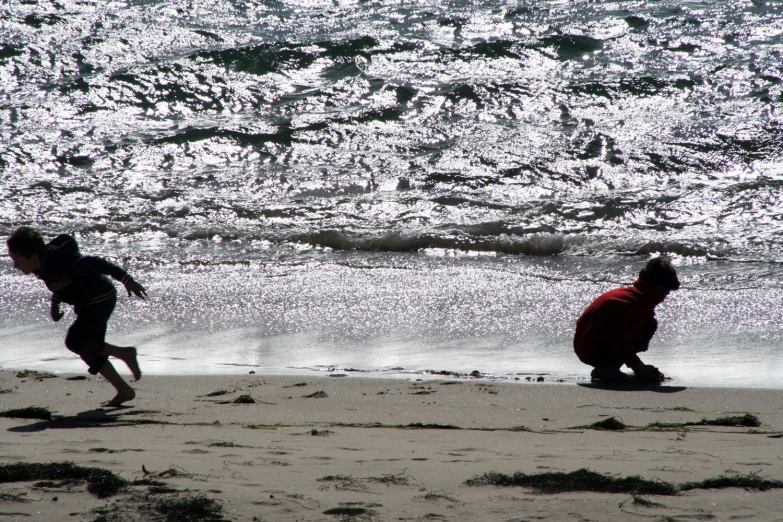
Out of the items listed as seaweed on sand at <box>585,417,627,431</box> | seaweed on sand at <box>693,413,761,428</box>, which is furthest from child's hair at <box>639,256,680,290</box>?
seaweed on sand at <box>585,417,627,431</box>

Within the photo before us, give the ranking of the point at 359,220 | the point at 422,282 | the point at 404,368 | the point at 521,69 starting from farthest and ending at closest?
the point at 521,69 < the point at 359,220 < the point at 422,282 < the point at 404,368

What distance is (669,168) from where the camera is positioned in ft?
34.6

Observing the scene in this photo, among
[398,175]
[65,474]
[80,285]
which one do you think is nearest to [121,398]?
[80,285]

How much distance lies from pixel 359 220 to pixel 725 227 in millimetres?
4156

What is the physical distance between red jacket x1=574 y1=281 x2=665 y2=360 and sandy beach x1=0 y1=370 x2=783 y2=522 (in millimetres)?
327

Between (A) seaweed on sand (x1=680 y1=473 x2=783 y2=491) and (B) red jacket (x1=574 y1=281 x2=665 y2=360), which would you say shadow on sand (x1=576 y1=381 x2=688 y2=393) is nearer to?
(B) red jacket (x1=574 y1=281 x2=665 y2=360)

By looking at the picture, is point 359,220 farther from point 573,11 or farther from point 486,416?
point 573,11

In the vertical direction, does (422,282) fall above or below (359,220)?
below

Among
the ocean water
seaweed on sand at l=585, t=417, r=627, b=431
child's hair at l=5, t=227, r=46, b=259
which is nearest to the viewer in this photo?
seaweed on sand at l=585, t=417, r=627, b=431

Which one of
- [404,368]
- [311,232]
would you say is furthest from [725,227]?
[404,368]

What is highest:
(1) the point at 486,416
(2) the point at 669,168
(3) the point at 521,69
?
(3) the point at 521,69

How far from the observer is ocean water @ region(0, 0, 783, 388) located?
5660 mm

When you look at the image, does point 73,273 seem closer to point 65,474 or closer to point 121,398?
point 121,398

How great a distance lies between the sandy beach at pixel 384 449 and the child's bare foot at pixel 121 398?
0.24 feet
